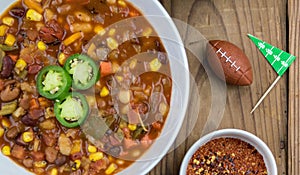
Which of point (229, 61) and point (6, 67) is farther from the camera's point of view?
point (229, 61)

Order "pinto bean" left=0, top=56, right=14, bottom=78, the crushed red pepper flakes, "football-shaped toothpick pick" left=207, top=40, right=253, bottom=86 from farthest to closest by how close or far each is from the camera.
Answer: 1. the crushed red pepper flakes
2. "football-shaped toothpick pick" left=207, top=40, right=253, bottom=86
3. "pinto bean" left=0, top=56, right=14, bottom=78

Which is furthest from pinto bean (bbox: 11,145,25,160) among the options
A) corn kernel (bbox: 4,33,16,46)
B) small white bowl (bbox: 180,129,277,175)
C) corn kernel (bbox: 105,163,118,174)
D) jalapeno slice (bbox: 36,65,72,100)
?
small white bowl (bbox: 180,129,277,175)

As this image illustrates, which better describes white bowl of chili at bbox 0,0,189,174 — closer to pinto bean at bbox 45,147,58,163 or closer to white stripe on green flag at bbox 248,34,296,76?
pinto bean at bbox 45,147,58,163

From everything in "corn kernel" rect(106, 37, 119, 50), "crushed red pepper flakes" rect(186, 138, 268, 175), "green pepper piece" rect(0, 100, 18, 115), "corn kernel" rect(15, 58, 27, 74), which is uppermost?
"corn kernel" rect(106, 37, 119, 50)

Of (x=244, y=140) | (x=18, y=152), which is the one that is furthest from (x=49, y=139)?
(x=244, y=140)

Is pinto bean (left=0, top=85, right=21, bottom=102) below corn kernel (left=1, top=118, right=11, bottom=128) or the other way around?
the other way around

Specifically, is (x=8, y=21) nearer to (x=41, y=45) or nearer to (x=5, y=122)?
(x=41, y=45)

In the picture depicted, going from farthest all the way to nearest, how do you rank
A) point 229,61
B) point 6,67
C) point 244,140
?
point 244,140
point 229,61
point 6,67

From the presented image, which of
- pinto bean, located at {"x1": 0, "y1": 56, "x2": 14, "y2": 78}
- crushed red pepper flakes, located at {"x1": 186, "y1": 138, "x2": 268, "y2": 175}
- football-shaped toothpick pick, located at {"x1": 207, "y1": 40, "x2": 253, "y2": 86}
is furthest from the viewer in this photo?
crushed red pepper flakes, located at {"x1": 186, "y1": 138, "x2": 268, "y2": 175}
